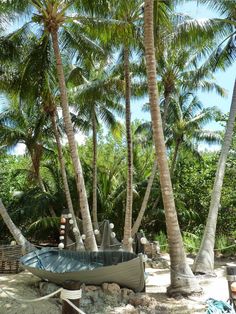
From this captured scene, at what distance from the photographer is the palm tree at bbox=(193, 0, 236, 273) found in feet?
34.4

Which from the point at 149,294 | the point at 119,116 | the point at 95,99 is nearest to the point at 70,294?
the point at 149,294

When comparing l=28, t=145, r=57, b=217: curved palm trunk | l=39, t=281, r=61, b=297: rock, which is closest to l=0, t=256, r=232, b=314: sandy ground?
l=39, t=281, r=61, b=297: rock

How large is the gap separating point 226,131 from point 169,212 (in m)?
4.21

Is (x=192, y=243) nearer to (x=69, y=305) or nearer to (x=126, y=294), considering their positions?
(x=126, y=294)

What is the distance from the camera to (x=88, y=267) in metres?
8.30

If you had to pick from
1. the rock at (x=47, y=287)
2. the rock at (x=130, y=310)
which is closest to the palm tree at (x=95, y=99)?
the rock at (x=47, y=287)

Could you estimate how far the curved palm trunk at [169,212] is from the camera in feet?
26.1

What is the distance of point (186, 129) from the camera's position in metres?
19.6

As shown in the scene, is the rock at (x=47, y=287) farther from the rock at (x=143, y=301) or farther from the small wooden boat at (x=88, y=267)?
the rock at (x=143, y=301)

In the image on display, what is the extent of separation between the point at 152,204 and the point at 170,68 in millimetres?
7449

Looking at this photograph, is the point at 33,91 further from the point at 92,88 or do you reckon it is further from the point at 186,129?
the point at 186,129

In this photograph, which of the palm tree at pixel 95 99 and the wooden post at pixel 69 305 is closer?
the wooden post at pixel 69 305

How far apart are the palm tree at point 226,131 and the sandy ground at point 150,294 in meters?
0.59

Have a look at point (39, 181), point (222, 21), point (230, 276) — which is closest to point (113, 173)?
point (39, 181)
